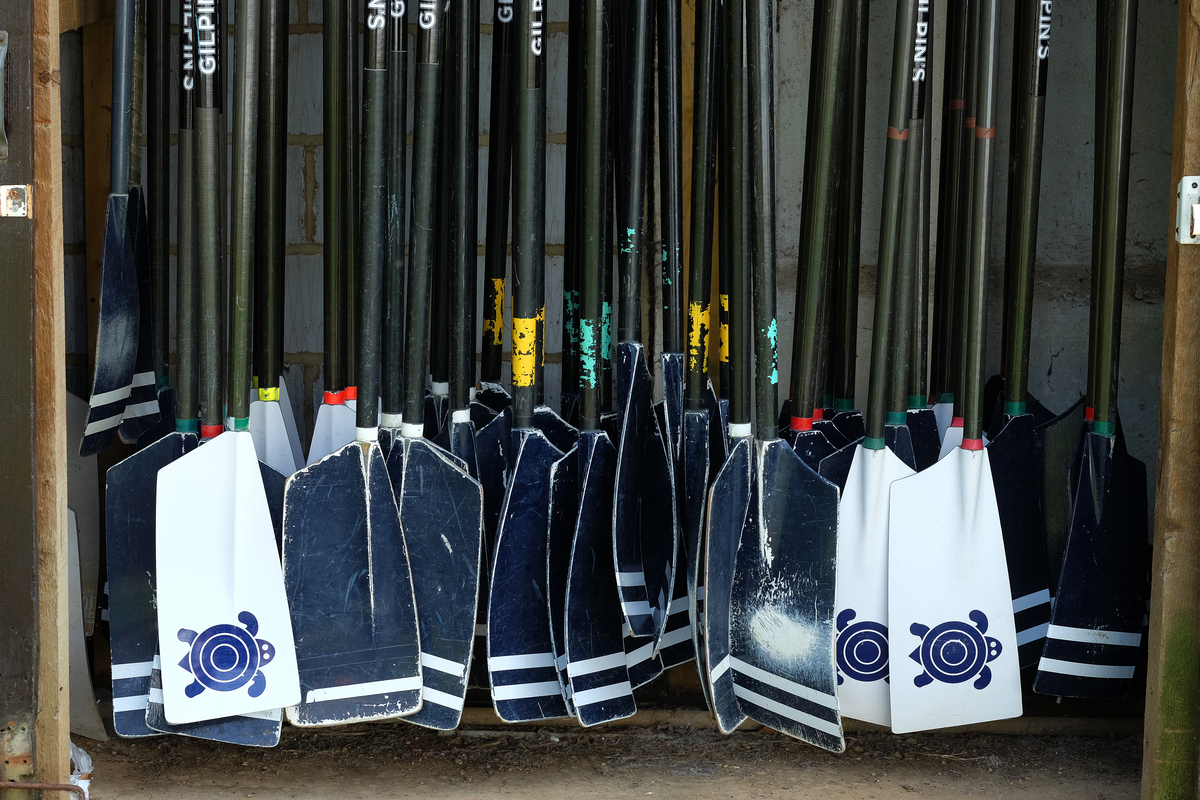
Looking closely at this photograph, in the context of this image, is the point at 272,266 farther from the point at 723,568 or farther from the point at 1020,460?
the point at 1020,460

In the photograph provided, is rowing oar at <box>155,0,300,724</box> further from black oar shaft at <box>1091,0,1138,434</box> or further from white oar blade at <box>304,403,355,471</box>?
black oar shaft at <box>1091,0,1138,434</box>

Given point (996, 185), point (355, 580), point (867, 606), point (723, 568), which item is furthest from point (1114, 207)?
point (355, 580)

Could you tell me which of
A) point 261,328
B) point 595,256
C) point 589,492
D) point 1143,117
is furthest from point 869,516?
point 261,328

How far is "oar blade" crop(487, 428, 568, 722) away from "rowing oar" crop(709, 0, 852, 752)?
357 millimetres

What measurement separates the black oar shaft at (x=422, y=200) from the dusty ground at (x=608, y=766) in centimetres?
67

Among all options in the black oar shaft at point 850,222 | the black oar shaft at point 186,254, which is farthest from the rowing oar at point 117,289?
the black oar shaft at point 850,222

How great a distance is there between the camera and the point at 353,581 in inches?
72.7

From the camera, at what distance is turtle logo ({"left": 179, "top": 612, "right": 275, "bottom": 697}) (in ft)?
5.85

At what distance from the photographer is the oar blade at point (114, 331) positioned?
1.93m

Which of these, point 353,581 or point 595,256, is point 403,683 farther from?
point 595,256

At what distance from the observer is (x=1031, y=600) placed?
2.05 metres

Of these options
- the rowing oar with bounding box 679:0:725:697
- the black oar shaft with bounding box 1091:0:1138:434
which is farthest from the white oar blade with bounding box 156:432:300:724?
the black oar shaft with bounding box 1091:0:1138:434

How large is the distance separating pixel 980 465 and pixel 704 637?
616mm

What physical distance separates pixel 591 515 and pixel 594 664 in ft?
0.90
